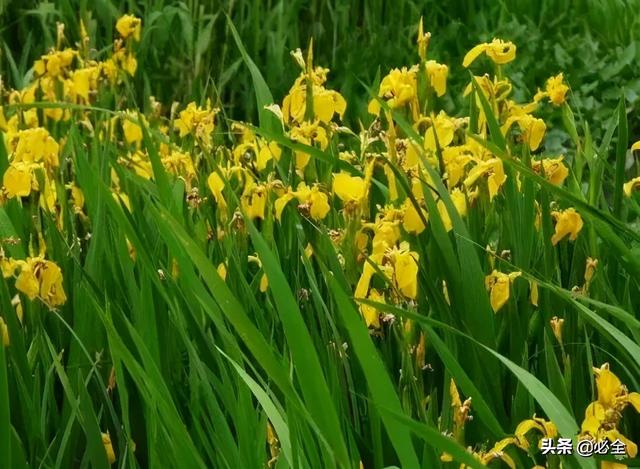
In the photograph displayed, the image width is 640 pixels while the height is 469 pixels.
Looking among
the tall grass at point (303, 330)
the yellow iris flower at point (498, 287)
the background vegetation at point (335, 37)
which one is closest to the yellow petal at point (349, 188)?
the tall grass at point (303, 330)

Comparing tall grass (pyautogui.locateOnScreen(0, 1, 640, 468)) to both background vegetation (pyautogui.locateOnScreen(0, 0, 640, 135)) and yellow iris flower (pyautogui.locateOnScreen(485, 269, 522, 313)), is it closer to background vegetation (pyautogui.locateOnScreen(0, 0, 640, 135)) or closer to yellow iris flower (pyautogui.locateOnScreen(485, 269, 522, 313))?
yellow iris flower (pyautogui.locateOnScreen(485, 269, 522, 313))

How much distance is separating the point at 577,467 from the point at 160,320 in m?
0.66

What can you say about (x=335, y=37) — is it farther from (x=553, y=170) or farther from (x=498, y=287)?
(x=498, y=287)

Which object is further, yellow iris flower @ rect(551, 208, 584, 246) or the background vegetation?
the background vegetation

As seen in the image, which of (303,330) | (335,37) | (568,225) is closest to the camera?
(303,330)

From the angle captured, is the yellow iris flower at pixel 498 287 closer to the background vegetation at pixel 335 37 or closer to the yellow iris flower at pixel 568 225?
the yellow iris flower at pixel 568 225

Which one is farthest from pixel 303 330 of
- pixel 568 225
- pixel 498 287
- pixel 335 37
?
pixel 335 37

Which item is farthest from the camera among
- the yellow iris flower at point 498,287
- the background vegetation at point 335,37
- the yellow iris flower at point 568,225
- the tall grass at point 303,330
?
the background vegetation at point 335,37

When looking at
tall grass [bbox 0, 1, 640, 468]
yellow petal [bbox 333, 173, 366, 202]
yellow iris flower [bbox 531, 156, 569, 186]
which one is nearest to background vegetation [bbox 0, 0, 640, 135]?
tall grass [bbox 0, 1, 640, 468]

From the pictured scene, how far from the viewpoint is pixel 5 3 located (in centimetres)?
452

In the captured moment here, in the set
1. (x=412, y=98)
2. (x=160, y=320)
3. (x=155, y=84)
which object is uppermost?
(x=412, y=98)

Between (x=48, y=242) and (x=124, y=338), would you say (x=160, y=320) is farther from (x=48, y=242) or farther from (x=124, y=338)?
(x=48, y=242)

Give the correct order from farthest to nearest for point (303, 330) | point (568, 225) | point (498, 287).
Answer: point (568, 225) → point (498, 287) → point (303, 330)

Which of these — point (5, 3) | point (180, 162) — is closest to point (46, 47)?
point (5, 3)
